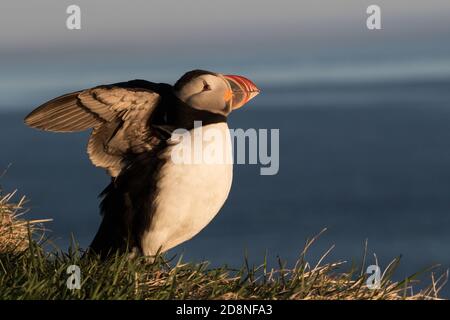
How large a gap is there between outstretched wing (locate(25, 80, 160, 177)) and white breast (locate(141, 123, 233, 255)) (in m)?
0.32

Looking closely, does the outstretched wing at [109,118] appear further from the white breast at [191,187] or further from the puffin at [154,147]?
the white breast at [191,187]

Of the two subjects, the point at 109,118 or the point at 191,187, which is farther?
the point at 109,118

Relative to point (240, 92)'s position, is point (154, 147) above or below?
below

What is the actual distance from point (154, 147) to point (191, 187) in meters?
0.47

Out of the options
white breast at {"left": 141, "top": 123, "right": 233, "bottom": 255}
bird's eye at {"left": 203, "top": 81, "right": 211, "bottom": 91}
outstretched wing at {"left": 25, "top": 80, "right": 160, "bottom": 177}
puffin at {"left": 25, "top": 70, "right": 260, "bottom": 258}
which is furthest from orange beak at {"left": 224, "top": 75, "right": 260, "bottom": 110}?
outstretched wing at {"left": 25, "top": 80, "right": 160, "bottom": 177}

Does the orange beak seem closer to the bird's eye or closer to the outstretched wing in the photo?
the bird's eye

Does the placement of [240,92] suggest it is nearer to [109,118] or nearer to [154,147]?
[154,147]

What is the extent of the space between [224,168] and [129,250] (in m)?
0.83

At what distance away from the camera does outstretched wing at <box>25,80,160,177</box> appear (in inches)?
217

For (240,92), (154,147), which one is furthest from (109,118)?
(240,92)

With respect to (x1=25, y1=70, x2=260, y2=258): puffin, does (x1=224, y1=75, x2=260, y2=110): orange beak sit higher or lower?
higher

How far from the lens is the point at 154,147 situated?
572 cm

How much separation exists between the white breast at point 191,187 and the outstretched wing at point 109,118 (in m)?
0.32
